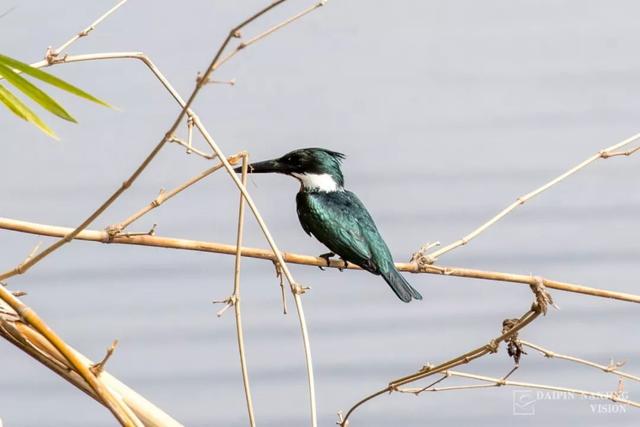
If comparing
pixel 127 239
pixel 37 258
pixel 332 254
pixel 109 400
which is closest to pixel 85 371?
pixel 109 400

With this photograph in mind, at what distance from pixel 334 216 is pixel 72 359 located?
1.90m

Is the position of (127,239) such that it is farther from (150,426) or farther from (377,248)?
(377,248)

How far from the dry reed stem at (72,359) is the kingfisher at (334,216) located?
64.9 inches

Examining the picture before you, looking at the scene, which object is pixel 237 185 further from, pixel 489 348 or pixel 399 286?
pixel 399 286

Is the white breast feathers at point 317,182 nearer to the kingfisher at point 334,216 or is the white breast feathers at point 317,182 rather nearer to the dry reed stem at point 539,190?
the kingfisher at point 334,216

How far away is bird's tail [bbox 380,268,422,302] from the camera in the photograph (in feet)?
8.61

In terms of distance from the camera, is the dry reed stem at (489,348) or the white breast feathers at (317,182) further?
the white breast feathers at (317,182)

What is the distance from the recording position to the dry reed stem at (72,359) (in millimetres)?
942

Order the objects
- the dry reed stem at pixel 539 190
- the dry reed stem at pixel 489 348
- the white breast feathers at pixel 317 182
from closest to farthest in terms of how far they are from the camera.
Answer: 1. the dry reed stem at pixel 489 348
2. the dry reed stem at pixel 539 190
3. the white breast feathers at pixel 317 182

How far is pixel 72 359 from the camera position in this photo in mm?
968

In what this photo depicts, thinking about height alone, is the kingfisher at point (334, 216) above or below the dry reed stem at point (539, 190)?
above

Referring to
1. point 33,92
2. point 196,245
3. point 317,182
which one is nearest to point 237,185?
point 33,92

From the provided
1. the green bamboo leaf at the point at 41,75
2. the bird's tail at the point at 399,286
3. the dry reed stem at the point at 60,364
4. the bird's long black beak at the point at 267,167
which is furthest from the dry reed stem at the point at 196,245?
the bird's long black beak at the point at 267,167

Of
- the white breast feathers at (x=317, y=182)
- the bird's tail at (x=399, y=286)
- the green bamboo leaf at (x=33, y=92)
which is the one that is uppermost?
the white breast feathers at (x=317, y=182)
